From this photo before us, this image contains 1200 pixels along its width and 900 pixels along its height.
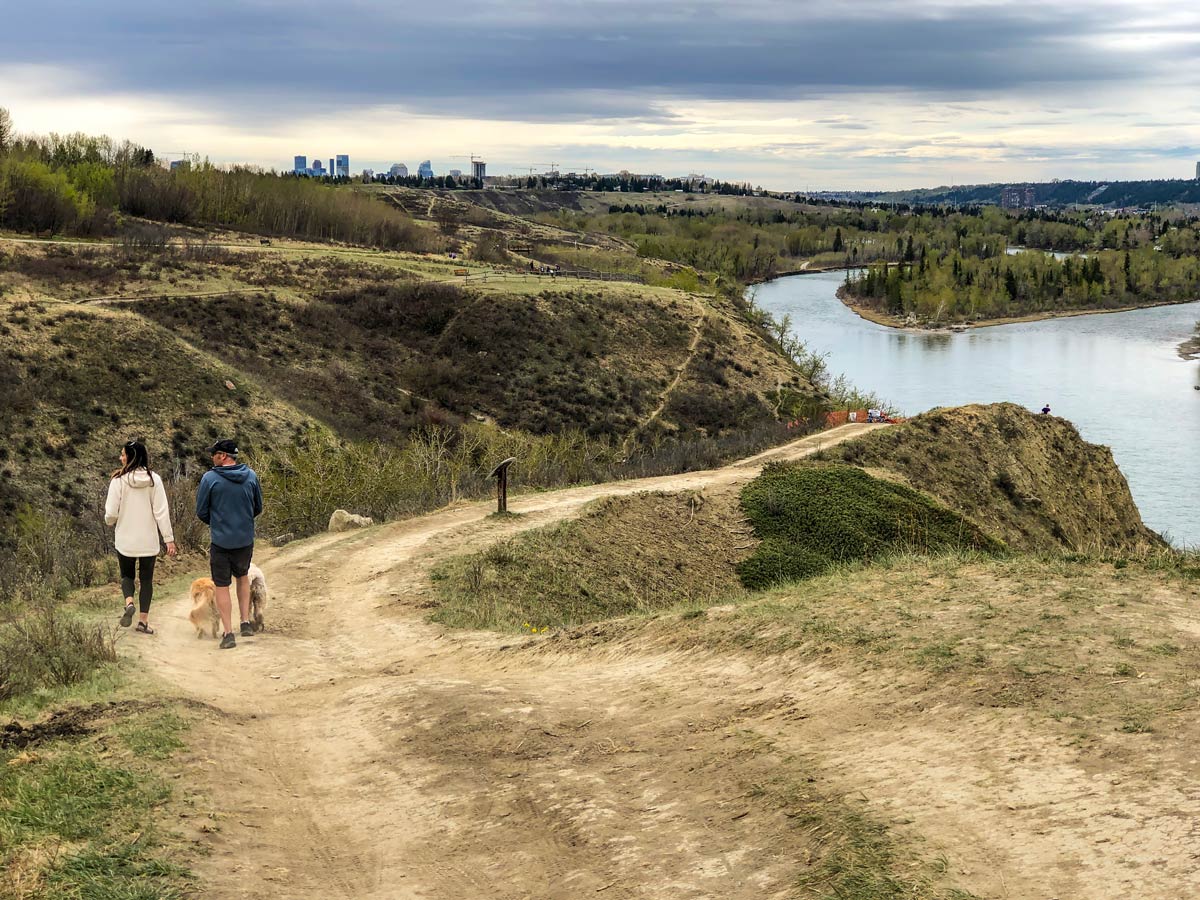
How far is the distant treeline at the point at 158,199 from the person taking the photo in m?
76.1

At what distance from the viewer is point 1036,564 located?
1149 centimetres

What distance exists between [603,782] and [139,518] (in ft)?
18.6

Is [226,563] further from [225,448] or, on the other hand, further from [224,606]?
[225,448]

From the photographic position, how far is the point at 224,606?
10250 mm

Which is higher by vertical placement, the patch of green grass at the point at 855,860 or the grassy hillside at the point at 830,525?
the patch of green grass at the point at 855,860

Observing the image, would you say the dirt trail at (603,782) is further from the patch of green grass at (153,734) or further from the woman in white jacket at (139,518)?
the woman in white jacket at (139,518)

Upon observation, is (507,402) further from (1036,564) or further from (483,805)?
(483,805)

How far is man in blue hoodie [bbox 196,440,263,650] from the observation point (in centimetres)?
1003

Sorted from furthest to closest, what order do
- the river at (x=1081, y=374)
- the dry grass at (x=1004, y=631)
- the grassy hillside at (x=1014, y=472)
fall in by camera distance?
the river at (x=1081, y=374), the grassy hillside at (x=1014, y=472), the dry grass at (x=1004, y=631)

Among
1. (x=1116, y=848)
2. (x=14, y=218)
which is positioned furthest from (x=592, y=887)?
(x=14, y=218)

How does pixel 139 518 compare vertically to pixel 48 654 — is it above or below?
above

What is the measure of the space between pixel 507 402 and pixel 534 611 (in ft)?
156

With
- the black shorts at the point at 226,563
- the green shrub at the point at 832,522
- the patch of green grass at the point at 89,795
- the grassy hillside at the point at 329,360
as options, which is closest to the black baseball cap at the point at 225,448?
the black shorts at the point at 226,563

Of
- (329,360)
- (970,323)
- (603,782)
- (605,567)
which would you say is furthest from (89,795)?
(970,323)
